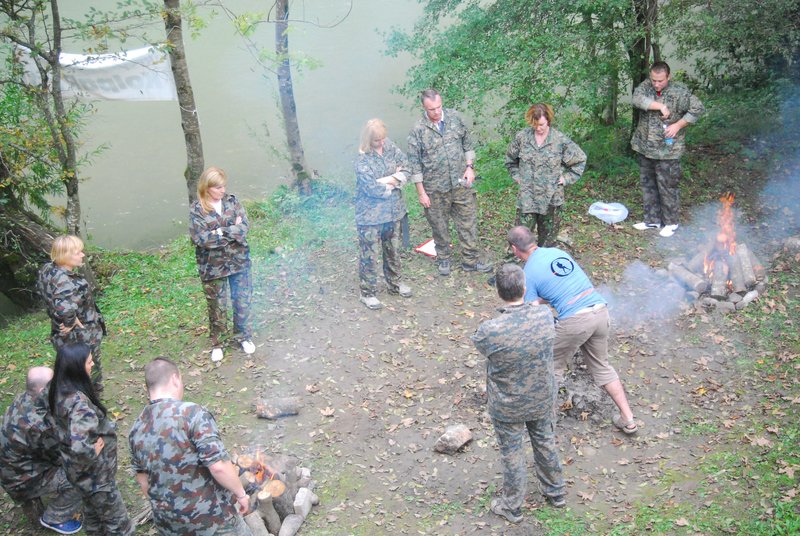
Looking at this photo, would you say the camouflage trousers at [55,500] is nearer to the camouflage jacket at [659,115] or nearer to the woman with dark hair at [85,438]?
the woman with dark hair at [85,438]

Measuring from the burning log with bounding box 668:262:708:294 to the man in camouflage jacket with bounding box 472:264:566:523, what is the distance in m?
3.25

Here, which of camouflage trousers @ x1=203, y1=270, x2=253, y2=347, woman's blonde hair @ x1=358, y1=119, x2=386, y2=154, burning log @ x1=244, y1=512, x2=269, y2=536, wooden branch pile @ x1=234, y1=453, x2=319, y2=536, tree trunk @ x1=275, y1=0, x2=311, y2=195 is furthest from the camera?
tree trunk @ x1=275, y1=0, x2=311, y2=195

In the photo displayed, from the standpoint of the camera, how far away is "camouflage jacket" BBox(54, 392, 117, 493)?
435cm

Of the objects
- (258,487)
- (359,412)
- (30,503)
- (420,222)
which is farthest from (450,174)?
(30,503)

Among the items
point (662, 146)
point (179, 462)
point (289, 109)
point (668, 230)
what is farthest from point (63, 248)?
point (668, 230)

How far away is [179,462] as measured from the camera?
364cm

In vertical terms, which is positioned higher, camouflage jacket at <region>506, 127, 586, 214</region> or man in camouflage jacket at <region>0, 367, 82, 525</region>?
camouflage jacket at <region>506, 127, 586, 214</region>

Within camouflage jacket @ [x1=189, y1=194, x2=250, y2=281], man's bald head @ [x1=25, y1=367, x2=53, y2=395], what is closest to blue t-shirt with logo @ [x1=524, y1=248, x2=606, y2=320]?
camouflage jacket @ [x1=189, y1=194, x2=250, y2=281]

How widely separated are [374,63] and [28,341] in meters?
13.0

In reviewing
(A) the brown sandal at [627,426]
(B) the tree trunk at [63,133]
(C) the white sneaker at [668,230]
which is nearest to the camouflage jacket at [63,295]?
(B) the tree trunk at [63,133]

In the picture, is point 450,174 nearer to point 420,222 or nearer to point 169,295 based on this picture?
point 420,222

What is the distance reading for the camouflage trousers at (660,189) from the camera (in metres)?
8.23

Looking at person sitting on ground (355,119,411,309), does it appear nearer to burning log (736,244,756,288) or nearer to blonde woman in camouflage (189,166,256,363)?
blonde woman in camouflage (189,166,256,363)

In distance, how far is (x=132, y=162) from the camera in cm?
1531
